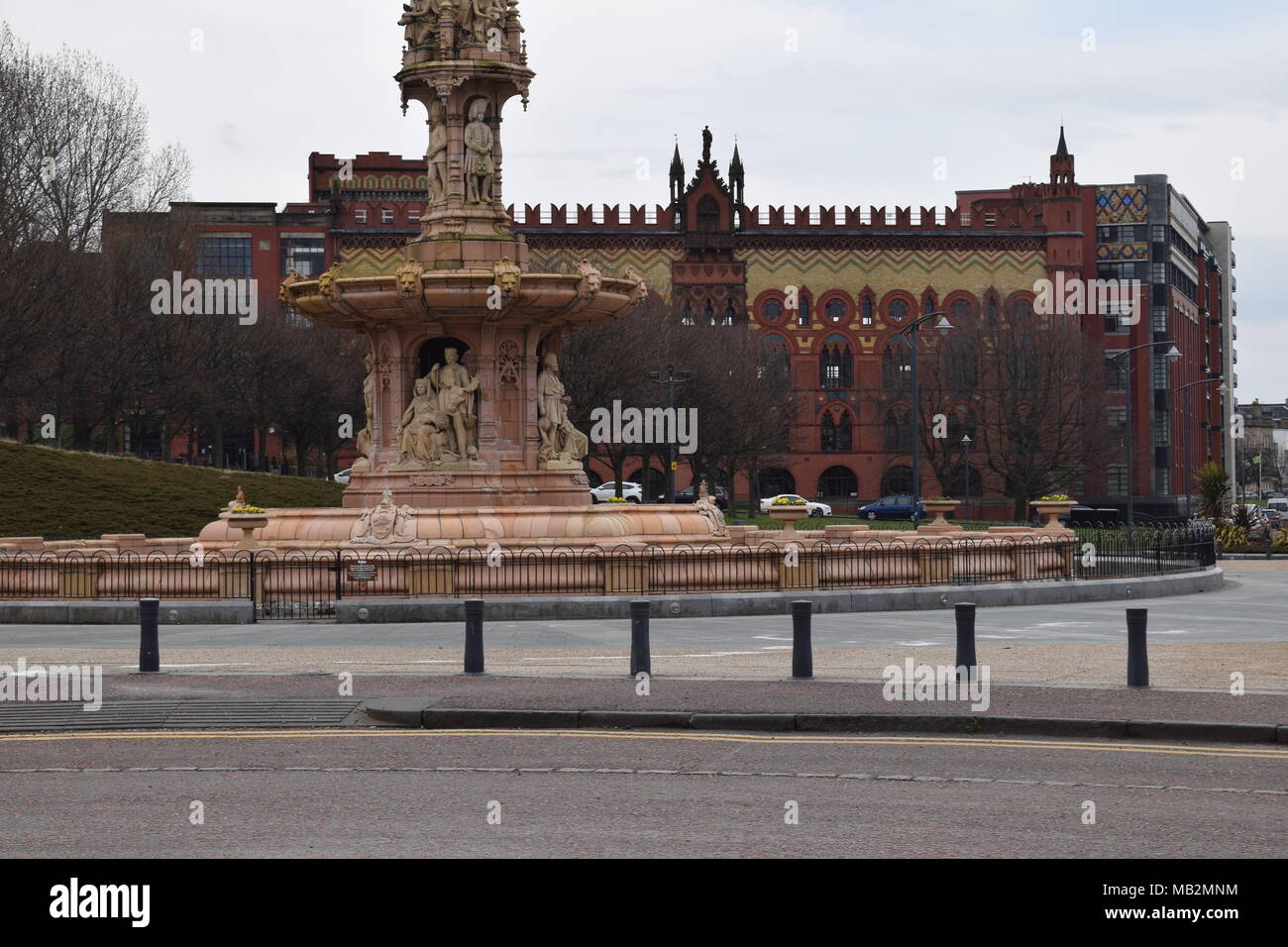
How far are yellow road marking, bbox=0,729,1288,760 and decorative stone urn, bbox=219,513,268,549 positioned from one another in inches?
586

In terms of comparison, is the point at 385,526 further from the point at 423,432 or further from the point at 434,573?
the point at 423,432

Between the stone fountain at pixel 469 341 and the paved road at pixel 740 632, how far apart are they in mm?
5318

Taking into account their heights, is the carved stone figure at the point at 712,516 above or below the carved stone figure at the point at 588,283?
below

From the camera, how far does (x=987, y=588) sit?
2941 cm

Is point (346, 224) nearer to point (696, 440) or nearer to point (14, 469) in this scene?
point (696, 440)

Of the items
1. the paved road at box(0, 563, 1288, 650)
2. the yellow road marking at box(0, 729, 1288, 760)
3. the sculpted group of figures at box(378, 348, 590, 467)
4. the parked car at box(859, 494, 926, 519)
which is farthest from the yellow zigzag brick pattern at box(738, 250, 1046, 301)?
the yellow road marking at box(0, 729, 1288, 760)

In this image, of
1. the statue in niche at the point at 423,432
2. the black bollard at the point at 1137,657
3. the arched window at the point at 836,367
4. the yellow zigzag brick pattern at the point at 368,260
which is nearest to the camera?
the black bollard at the point at 1137,657

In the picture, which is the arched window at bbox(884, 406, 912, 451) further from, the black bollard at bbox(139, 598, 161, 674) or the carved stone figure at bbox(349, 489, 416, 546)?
the black bollard at bbox(139, 598, 161, 674)

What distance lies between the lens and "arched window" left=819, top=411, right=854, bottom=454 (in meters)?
107

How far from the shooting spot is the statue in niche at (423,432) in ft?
109

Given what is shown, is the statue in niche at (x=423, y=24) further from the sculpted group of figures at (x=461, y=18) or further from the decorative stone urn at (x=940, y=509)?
the decorative stone urn at (x=940, y=509)

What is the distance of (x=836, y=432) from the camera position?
4225 inches

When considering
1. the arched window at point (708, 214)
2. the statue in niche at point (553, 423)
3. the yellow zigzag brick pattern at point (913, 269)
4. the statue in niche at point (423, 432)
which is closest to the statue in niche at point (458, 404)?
the statue in niche at point (423, 432)

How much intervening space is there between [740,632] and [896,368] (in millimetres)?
78233
